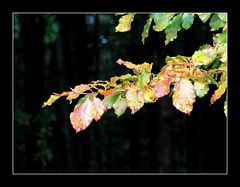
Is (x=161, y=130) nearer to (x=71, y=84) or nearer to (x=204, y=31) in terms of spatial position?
(x=71, y=84)

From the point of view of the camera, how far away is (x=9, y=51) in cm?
180

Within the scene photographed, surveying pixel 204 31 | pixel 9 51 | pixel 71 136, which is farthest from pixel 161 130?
pixel 204 31

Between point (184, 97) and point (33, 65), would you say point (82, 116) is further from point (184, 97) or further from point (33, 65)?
point (33, 65)

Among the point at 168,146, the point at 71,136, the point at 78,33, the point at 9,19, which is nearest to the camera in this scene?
the point at 9,19

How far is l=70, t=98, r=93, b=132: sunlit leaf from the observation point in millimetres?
1477

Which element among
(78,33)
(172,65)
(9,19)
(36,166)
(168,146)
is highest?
(78,33)

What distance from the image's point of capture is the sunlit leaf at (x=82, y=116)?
58.1 inches

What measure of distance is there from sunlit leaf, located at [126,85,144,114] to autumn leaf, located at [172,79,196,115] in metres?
0.14

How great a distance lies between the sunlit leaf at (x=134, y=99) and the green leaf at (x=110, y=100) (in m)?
0.07

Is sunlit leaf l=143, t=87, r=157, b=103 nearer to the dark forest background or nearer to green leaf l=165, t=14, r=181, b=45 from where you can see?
green leaf l=165, t=14, r=181, b=45

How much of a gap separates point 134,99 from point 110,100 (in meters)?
0.10

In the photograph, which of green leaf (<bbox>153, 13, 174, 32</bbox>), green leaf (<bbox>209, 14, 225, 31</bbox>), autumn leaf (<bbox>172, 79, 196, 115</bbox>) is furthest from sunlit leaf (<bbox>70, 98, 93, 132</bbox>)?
green leaf (<bbox>209, 14, 225, 31</bbox>)

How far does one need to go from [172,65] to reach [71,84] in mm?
4095

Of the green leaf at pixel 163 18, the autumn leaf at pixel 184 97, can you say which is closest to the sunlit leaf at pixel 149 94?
the autumn leaf at pixel 184 97
